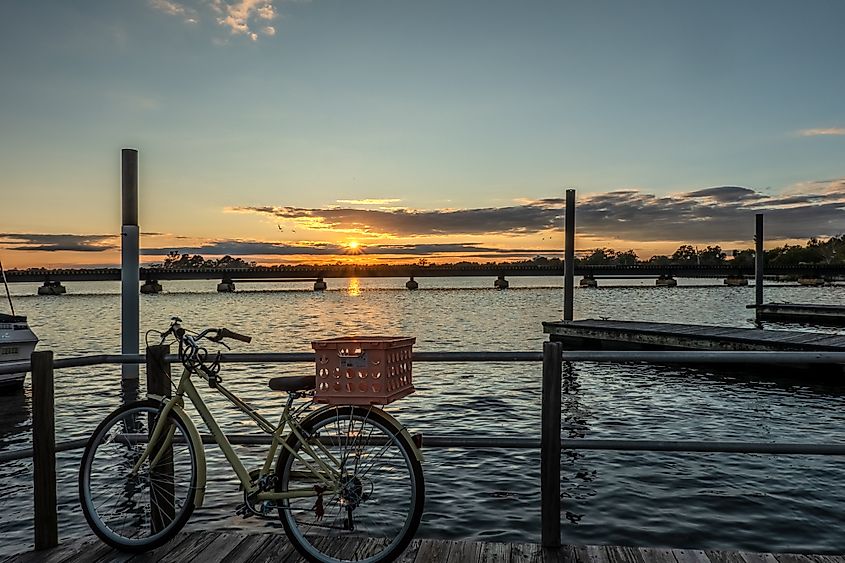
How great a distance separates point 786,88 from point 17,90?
24142 millimetres

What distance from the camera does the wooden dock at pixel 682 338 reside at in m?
20.0

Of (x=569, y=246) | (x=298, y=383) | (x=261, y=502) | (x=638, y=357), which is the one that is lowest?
(x=261, y=502)

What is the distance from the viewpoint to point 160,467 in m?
4.57

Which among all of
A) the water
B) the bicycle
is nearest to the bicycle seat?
the bicycle

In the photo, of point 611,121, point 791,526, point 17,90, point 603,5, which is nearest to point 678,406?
point 791,526

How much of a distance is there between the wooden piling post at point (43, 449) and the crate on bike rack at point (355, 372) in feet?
5.78

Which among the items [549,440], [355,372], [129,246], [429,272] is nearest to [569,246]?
[129,246]

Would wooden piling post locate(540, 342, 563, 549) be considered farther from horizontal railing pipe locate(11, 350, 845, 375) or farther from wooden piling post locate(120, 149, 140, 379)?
wooden piling post locate(120, 149, 140, 379)

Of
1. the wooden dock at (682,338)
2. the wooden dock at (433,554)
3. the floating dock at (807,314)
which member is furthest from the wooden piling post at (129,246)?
the floating dock at (807,314)

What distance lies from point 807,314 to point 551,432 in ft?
140

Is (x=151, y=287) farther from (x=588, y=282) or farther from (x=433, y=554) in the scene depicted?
(x=433, y=554)

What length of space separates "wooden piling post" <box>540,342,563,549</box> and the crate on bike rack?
96 centimetres

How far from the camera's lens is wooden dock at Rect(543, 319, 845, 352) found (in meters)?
20.0

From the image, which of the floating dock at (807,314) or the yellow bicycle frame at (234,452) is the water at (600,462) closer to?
the yellow bicycle frame at (234,452)
